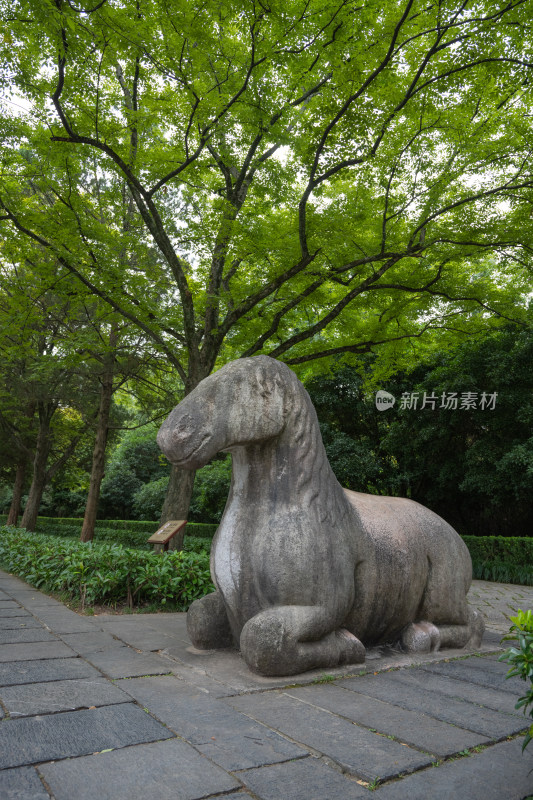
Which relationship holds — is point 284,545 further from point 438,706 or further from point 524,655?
point 524,655

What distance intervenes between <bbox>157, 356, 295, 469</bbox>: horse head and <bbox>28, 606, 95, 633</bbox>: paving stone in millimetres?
1857

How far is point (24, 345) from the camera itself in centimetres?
981

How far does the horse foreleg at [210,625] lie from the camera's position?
11.2 ft

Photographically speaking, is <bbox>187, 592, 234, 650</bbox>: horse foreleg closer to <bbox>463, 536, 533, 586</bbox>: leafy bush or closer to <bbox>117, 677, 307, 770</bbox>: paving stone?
<bbox>117, 677, 307, 770</bbox>: paving stone

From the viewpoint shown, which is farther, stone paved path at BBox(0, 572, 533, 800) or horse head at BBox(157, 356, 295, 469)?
horse head at BBox(157, 356, 295, 469)

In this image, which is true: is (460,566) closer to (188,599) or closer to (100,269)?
(188,599)

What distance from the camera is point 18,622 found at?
168 inches

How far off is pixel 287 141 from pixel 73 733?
717cm

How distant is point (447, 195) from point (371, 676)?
21.4ft

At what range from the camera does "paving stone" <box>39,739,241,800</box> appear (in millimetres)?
1729

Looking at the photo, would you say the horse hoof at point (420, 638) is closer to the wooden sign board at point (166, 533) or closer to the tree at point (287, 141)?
the wooden sign board at point (166, 533)

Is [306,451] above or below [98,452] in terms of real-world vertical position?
below

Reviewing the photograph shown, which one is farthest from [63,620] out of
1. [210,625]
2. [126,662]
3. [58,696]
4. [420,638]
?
[420,638]

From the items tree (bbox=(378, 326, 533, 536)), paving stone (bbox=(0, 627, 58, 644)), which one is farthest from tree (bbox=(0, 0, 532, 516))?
paving stone (bbox=(0, 627, 58, 644))
